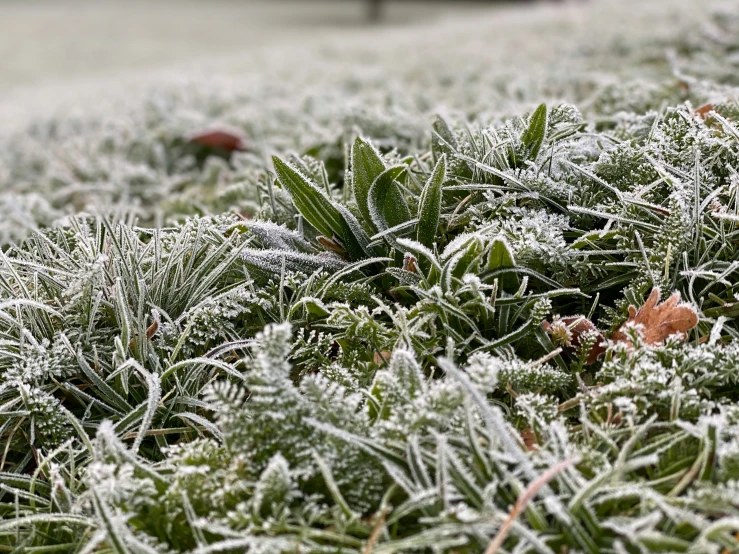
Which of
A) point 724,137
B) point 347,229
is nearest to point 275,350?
point 347,229

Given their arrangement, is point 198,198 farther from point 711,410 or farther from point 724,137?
point 711,410

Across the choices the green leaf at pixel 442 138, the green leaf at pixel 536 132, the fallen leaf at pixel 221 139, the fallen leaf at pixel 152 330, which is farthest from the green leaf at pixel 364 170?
the fallen leaf at pixel 221 139

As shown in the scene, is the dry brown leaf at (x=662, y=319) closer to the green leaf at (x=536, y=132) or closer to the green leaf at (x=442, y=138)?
the green leaf at (x=536, y=132)

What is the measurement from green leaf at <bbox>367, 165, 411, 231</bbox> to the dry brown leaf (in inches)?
20.6

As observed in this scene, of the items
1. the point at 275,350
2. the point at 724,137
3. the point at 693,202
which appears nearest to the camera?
the point at 275,350

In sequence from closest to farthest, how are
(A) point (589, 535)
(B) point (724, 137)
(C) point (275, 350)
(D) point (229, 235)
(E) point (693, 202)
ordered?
(A) point (589, 535) → (C) point (275, 350) → (E) point (693, 202) → (B) point (724, 137) → (D) point (229, 235)

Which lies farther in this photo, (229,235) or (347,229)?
(229,235)

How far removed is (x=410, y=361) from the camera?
3.65ft

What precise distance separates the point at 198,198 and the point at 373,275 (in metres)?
1.32

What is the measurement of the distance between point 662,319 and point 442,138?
2.35ft

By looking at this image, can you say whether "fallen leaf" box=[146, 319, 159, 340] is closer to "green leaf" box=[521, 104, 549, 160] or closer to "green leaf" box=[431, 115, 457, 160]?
"green leaf" box=[431, 115, 457, 160]

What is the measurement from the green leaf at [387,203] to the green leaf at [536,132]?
0.30 m

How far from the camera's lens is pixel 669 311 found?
4.02ft

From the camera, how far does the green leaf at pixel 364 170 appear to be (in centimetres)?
150
